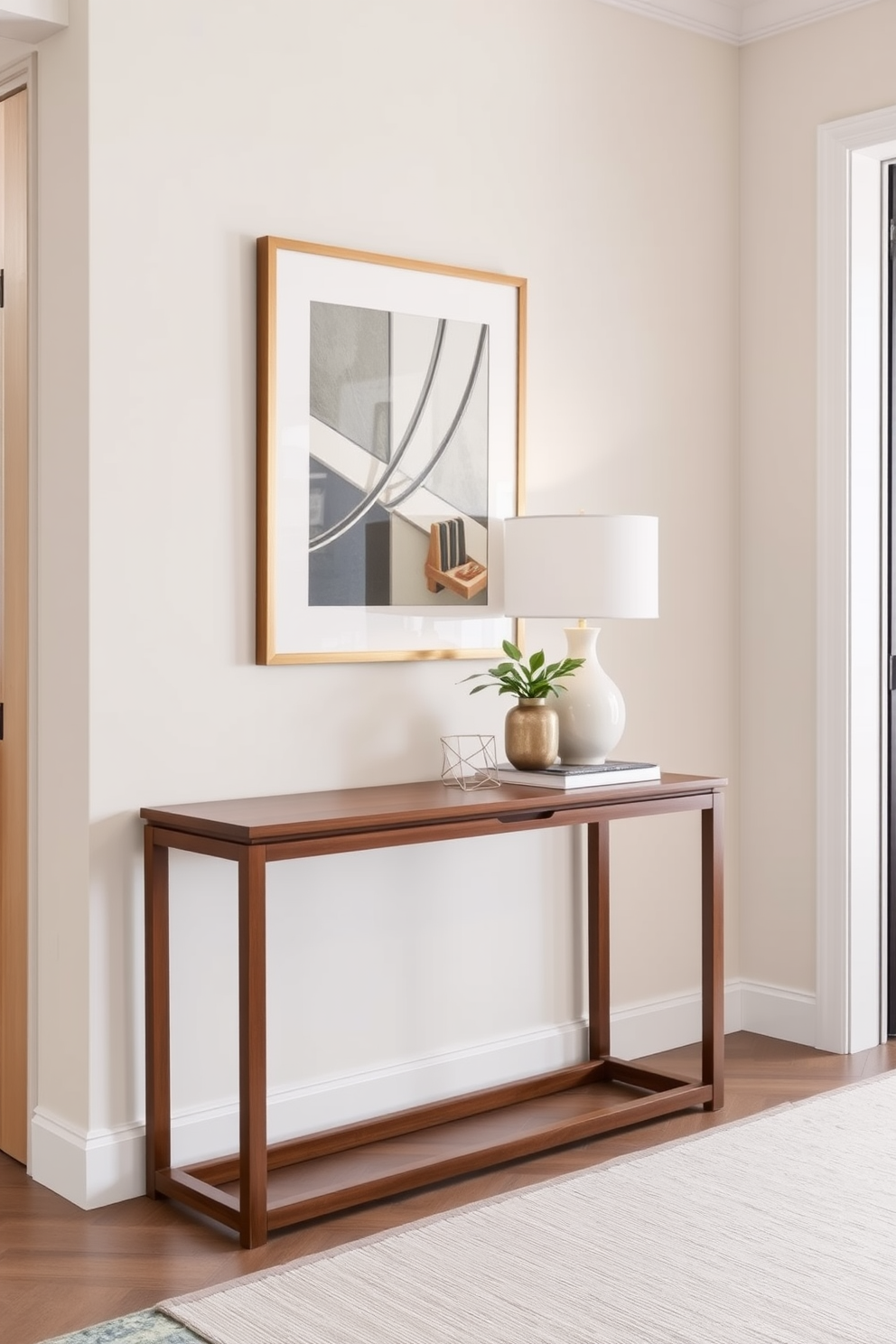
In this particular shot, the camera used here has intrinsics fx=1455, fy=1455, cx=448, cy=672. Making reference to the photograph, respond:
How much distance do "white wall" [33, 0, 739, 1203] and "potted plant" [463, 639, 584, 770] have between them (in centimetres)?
22

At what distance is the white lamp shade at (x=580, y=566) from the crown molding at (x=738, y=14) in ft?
5.30

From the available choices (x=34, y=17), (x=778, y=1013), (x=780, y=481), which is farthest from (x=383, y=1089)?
(x=34, y=17)

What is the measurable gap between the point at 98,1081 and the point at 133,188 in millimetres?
1912

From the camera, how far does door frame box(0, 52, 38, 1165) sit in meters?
3.24

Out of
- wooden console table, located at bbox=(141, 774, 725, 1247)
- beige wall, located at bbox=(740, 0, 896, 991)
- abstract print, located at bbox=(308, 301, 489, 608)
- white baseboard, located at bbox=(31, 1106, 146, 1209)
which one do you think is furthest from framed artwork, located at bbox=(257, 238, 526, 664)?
white baseboard, located at bbox=(31, 1106, 146, 1209)

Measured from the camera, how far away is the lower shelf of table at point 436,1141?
299 centimetres

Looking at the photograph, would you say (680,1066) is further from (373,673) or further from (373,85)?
(373,85)

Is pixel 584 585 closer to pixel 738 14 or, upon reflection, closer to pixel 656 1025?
pixel 656 1025

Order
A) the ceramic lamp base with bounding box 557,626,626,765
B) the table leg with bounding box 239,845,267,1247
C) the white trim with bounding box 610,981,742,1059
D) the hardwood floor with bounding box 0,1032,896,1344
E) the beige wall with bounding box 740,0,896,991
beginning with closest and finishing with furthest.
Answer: the hardwood floor with bounding box 0,1032,896,1344 < the table leg with bounding box 239,845,267,1247 < the ceramic lamp base with bounding box 557,626,626,765 < the white trim with bounding box 610,981,742,1059 < the beige wall with bounding box 740,0,896,991

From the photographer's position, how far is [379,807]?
10.3 ft

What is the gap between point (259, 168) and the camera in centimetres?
333

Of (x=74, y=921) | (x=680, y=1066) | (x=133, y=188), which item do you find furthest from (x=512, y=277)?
(x=680, y=1066)

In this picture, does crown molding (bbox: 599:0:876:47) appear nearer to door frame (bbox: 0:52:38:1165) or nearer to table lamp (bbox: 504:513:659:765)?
table lamp (bbox: 504:513:659:765)

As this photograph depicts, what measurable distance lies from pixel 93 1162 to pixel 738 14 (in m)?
3.68
